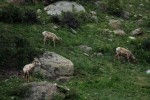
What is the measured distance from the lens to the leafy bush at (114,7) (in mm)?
26938

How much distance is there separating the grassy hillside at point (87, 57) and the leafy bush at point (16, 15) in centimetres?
17

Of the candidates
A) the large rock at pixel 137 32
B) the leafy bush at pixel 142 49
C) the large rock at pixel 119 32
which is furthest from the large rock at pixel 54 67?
the large rock at pixel 137 32

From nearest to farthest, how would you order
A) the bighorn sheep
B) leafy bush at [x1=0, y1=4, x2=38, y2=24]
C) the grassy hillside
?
the grassy hillside
the bighorn sheep
leafy bush at [x1=0, y1=4, x2=38, y2=24]

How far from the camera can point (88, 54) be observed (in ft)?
68.1

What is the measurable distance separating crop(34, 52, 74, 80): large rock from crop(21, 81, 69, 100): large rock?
6.85 feet

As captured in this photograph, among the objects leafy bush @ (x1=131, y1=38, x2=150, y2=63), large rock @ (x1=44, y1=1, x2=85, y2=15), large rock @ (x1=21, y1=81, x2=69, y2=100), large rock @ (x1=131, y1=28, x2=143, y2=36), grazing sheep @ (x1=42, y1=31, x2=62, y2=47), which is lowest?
leafy bush @ (x1=131, y1=38, x2=150, y2=63)

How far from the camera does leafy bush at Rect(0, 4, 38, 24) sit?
878 inches

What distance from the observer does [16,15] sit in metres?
22.5

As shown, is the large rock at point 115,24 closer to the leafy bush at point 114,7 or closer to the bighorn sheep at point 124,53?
the leafy bush at point 114,7

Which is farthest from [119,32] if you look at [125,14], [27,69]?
[27,69]

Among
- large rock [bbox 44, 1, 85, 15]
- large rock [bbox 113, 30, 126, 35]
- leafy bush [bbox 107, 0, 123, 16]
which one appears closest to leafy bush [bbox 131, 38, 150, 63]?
large rock [bbox 113, 30, 126, 35]

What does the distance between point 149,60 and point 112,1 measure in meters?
7.42

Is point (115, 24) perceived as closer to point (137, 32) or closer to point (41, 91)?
point (137, 32)

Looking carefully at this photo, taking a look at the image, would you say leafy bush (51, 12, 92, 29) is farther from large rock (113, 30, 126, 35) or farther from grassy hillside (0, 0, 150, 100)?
large rock (113, 30, 126, 35)
